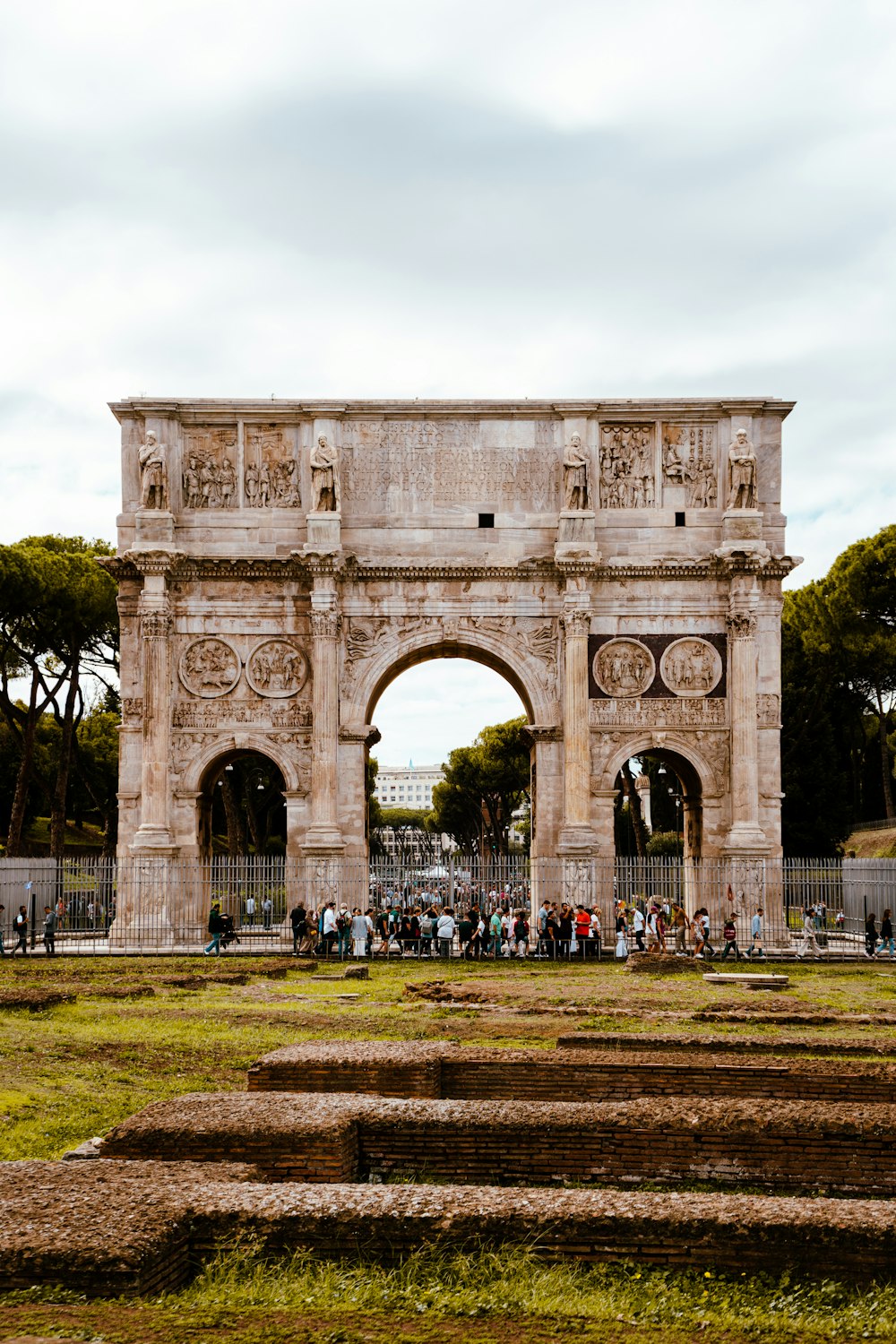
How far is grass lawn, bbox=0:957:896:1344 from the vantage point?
4.83m

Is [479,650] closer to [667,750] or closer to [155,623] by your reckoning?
[667,750]

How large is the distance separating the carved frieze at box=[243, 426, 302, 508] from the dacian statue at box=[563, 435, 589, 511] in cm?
556

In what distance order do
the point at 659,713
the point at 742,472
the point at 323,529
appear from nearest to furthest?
1. the point at 323,529
2. the point at 742,472
3. the point at 659,713

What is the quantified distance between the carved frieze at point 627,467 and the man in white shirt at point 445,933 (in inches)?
360

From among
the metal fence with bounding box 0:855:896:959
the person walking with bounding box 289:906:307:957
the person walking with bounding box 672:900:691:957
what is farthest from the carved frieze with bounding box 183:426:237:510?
the person walking with bounding box 672:900:691:957

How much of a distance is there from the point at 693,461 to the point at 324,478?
769 cm

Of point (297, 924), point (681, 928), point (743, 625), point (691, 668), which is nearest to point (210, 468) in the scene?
point (297, 924)

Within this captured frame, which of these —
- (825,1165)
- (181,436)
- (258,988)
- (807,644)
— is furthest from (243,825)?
(825,1165)

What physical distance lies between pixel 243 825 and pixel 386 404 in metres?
27.1

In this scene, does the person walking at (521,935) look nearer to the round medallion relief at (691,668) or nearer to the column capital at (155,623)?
the round medallion relief at (691,668)

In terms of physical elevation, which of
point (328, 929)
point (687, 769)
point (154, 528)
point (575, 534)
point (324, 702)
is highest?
point (154, 528)

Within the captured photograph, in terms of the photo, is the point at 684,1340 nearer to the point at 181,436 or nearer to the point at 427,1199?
the point at 427,1199

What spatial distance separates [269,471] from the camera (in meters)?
28.8

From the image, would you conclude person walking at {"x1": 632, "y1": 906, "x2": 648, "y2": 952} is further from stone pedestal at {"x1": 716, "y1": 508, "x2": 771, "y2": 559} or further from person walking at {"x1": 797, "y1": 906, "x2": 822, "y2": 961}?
stone pedestal at {"x1": 716, "y1": 508, "x2": 771, "y2": 559}
